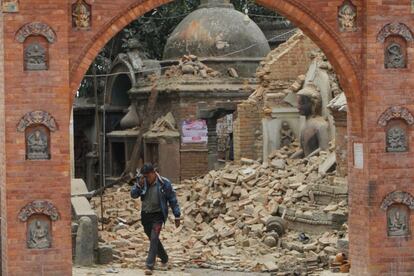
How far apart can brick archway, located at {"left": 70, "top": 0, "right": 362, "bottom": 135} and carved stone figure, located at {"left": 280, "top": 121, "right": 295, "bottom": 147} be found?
1008 cm

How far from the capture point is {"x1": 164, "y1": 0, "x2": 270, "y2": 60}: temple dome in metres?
32.0

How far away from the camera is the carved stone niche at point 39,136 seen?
505 inches

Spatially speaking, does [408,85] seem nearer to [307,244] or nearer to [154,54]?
[307,244]

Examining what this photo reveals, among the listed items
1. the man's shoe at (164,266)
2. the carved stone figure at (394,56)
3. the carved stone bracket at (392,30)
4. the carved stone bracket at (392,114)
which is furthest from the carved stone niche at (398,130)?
the man's shoe at (164,266)

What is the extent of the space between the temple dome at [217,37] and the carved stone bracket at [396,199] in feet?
59.8

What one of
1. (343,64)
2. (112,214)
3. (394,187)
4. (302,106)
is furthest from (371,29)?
(112,214)

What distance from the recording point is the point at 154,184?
15.1 meters

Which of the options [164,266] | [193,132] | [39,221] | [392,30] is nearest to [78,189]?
[164,266]

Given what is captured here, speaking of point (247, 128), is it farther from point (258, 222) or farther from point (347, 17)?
point (347, 17)

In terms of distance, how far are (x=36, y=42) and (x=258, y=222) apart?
7763 mm

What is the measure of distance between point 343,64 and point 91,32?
10.9ft

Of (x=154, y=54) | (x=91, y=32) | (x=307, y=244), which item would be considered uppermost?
(x=154, y=54)

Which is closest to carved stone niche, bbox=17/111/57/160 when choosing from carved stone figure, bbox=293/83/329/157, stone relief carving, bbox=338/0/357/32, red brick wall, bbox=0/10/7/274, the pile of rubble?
red brick wall, bbox=0/10/7/274

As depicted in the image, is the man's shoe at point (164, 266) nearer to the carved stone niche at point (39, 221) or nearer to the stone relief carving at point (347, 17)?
the carved stone niche at point (39, 221)
